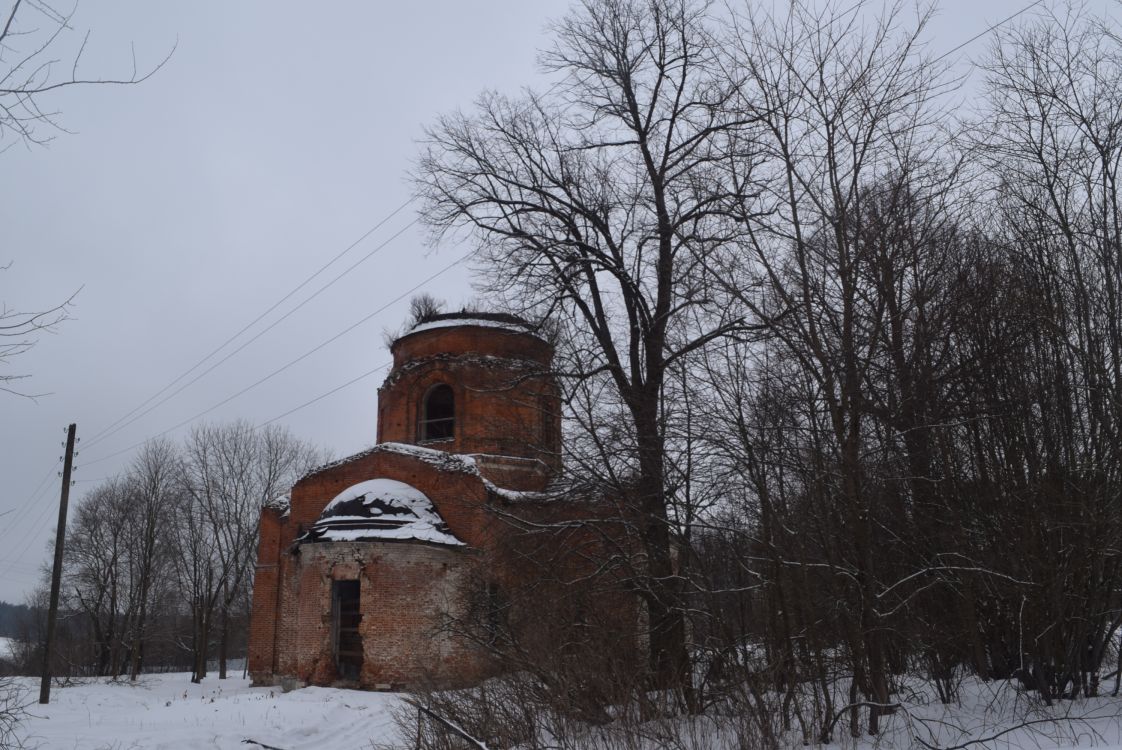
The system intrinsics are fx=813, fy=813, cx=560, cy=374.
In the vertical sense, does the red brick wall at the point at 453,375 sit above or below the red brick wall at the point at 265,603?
above

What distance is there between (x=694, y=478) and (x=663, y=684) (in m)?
2.15

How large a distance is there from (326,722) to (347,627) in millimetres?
5348

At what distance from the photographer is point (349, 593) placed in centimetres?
1934

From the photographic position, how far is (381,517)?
1898cm

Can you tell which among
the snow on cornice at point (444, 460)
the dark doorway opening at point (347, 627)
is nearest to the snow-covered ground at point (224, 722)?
the dark doorway opening at point (347, 627)

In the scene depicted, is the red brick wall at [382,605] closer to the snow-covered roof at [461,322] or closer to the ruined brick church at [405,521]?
the ruined brick church at [405,521]

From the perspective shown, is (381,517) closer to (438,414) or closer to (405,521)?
(405,521)

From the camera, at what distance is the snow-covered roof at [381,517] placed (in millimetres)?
18609

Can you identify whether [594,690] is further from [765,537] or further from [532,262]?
[532,262]

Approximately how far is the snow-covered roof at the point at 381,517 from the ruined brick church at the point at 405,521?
0.11 feet

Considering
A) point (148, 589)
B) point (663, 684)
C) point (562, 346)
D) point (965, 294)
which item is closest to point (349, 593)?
point (562, 346)

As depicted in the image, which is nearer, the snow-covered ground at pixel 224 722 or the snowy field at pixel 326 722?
the snowy field at pixel 326 722

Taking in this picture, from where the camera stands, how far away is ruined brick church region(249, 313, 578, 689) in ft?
59.0

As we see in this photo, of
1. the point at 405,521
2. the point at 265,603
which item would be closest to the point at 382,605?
the point at 405,521
